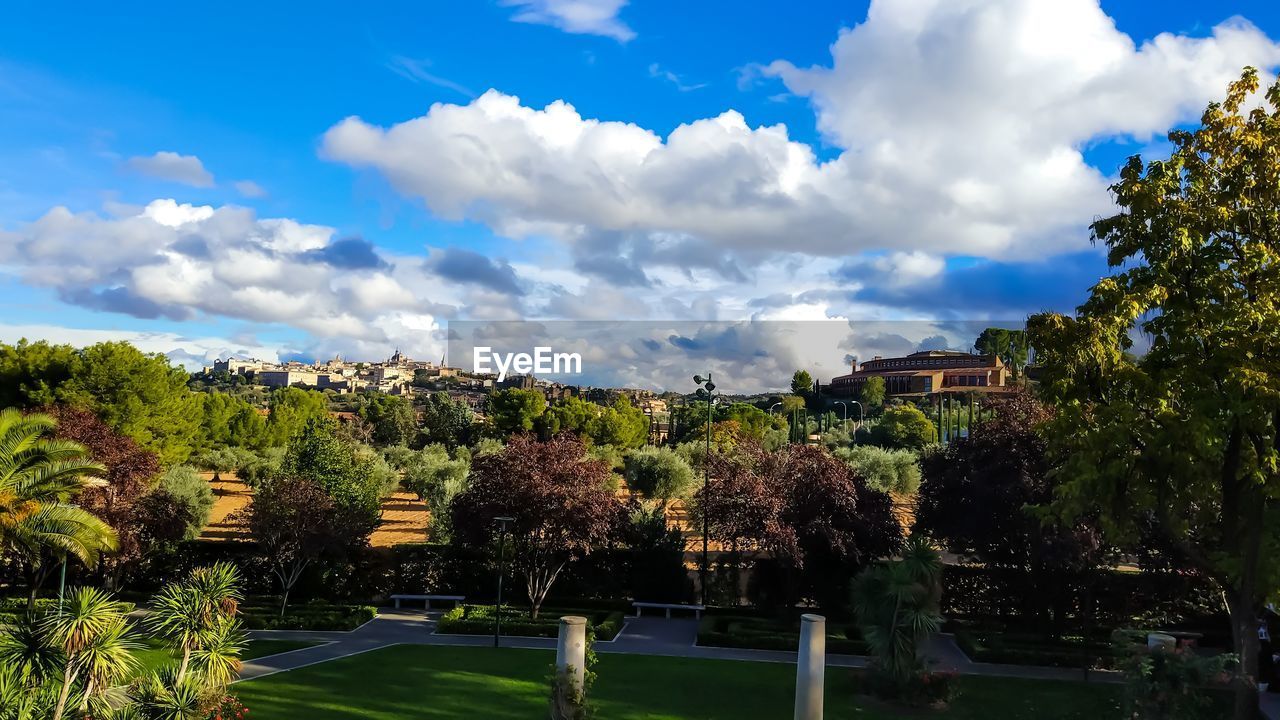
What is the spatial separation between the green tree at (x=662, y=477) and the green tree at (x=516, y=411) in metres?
19.4

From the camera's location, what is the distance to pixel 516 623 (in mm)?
18828

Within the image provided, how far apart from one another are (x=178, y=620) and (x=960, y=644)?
16116 millimetres

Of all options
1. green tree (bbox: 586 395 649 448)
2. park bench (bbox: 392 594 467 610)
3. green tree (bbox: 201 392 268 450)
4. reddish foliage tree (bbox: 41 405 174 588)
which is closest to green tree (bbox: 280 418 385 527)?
park bench (bbox: 392 594 467 610)

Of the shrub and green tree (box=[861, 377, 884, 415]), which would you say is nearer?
the shrub

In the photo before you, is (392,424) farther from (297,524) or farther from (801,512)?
(801,512)

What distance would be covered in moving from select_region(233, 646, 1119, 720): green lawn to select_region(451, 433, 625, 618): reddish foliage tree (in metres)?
3.50

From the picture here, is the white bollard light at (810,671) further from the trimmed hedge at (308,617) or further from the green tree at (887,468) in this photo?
the green tree at (887,468)

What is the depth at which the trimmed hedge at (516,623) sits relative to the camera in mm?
18719

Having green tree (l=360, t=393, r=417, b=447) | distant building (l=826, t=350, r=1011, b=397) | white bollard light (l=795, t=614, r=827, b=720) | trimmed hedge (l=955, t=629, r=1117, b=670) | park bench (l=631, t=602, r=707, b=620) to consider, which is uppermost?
distant building (l=826, t=350, r=1011, b=397)

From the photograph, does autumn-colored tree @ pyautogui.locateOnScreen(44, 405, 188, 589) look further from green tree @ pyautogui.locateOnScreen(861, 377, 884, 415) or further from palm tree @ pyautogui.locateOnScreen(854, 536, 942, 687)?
green tree @ pyautogui.locateOnScreen(861, 377, 884, 415)

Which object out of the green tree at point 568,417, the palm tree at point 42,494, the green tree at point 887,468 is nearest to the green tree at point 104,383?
the palm tree at point 42,494

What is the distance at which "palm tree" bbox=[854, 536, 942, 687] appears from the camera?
13836 millimetres

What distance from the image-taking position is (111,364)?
1474 inches

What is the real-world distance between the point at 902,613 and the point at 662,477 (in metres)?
27.0
